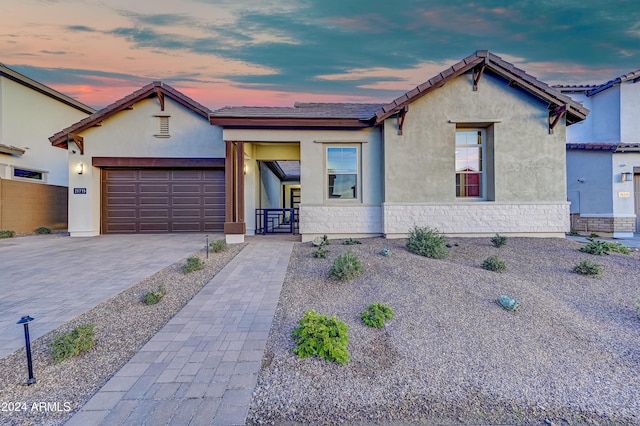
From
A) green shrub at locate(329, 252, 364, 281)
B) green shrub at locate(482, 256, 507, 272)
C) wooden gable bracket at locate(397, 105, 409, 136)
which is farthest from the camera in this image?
wooden gable bracket at locate(397, 105, 409, 136)

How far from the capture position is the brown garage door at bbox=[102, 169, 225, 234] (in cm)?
1187

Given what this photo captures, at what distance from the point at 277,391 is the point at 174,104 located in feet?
38.9

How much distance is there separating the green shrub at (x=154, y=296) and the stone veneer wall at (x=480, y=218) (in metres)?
6.04

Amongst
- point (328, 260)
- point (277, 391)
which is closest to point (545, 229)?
point (328, 260)

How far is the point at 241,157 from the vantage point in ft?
29.6

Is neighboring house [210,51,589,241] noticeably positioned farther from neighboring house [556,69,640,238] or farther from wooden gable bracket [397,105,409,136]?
neighboring house [556,69,640,238]

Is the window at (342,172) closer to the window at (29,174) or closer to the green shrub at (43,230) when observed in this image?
the green shrub at (43,230)

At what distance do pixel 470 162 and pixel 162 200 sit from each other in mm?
11780

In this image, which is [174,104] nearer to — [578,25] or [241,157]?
[241,157]

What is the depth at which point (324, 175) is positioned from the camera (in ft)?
29.7

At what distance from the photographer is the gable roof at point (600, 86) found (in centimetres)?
1266

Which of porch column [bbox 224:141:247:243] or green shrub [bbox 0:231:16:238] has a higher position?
porch column [bbox 224:141:247:243]

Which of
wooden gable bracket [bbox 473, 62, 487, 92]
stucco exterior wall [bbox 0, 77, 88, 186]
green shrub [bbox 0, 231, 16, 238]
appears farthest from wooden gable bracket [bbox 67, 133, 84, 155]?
wooden gable bracket [bbox 473, 62, 487, 92]

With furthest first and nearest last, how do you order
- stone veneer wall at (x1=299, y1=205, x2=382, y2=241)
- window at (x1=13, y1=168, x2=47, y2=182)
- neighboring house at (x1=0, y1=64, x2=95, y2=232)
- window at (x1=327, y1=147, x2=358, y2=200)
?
1. window at (x1=13, y1=168, x2=47, y2=182)
2. neighboring house at (x1=0, y1=64, x2=95, y2=232)
3. window at (x1=327, y1=147, x2=358, y2=200)
4. stone veneer wall at (x1=299, y1=205, x2=382, y2=241)
